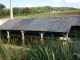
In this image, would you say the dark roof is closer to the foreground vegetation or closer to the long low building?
the long low building

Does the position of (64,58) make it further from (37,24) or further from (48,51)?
(37,24)

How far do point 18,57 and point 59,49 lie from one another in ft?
5.29

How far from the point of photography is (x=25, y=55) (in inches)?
245

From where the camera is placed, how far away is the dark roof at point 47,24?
13896 mm

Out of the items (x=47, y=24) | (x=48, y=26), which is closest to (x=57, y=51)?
(x=48, y=26)

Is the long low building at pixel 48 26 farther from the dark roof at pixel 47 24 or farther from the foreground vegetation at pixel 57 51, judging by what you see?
the foreground vegetation at pixel 57 51

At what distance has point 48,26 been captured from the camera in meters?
14.8

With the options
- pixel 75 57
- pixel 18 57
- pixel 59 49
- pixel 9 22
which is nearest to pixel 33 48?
pixel 18 57

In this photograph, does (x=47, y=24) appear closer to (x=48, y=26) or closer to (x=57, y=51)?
(x=48, y=26)

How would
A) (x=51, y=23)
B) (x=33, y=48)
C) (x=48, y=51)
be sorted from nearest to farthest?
1. (x=48, y=51)
2. (x=33, y=48)
3. (x=51, y=23)

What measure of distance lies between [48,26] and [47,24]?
1.54 feet

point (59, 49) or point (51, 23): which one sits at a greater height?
point (59, 49)

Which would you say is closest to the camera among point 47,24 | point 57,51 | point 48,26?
point 57,51

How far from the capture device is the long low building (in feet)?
45.2
